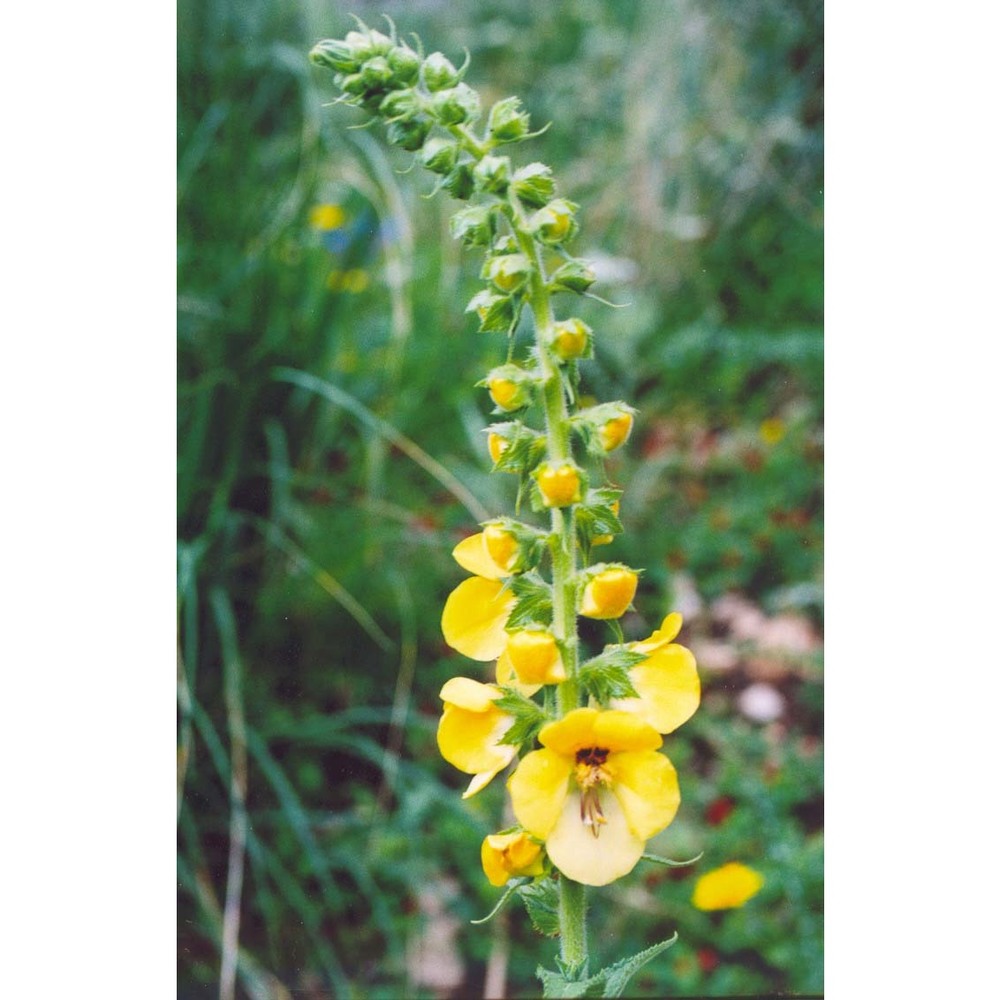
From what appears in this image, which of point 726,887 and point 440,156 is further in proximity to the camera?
point 726,887

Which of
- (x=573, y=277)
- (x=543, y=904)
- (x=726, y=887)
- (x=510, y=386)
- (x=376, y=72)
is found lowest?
(x=726, y=887)

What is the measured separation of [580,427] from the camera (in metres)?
1.19

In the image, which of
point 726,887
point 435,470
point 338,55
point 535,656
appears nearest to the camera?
point 535,656

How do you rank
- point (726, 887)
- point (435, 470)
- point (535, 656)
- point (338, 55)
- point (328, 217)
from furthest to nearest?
point (328, 217) → point (435, 470) → point (726, 887) → point (338, 55) → point (535, 656)

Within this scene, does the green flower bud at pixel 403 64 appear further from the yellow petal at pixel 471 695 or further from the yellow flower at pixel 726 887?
the yellow flower at pixel 726 887

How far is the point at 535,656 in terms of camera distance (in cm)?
113

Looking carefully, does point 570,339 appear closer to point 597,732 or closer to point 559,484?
point 559,484

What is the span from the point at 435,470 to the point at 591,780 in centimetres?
134

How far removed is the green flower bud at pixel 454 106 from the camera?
1201 mm

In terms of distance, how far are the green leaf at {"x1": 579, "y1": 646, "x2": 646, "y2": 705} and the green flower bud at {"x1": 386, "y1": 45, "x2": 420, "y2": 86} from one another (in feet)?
2.21

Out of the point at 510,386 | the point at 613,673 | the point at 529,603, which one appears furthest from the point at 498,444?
the point at 613,673

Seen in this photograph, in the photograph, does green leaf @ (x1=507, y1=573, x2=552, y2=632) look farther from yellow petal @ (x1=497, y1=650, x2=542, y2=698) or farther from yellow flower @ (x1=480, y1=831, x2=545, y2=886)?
yellow flower @ (x1=480, y1=831, x2=545, y2=886)

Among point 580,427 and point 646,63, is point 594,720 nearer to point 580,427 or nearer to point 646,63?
point 580,427

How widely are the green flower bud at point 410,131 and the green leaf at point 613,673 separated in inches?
23.4
